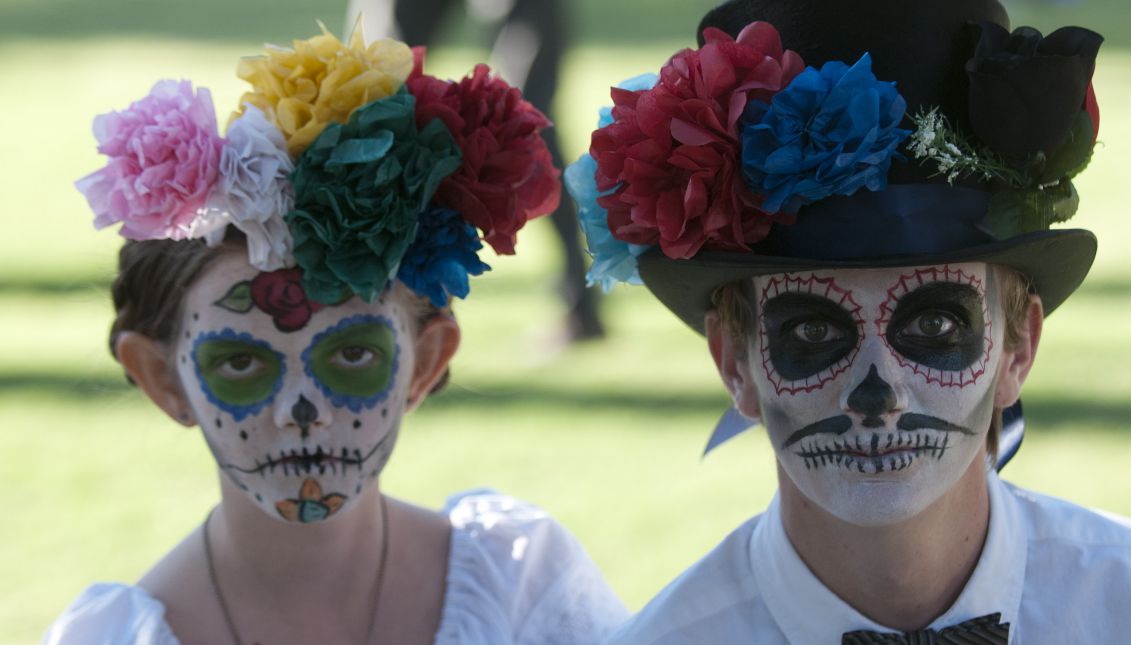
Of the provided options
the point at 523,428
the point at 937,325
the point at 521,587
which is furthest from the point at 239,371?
the point at 523,428

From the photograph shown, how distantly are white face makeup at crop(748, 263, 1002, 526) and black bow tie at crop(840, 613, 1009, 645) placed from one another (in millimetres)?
275

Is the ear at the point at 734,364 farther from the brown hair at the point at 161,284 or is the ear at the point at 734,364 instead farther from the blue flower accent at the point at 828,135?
the brown hair at the point at 161,284

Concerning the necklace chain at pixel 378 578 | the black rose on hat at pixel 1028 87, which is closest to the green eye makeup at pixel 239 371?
the necklace chain at pixel 378 578

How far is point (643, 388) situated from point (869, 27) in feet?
17.0

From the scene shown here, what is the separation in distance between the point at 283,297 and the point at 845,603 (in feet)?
4.84

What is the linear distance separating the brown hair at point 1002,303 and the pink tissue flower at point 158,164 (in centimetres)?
121

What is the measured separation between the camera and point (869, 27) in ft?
10.8

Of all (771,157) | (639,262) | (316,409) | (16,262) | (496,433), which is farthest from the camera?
(16,262)

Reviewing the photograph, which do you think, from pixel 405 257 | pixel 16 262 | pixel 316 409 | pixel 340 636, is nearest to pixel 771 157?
pixel 405 257

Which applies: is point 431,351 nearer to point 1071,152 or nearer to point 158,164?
point 158,164

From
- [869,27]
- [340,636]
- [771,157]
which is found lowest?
[340,636]

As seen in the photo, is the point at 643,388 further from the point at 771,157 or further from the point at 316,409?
the point at 771,157

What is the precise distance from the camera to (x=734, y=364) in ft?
11.8

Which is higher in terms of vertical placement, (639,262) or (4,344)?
(639,262)
